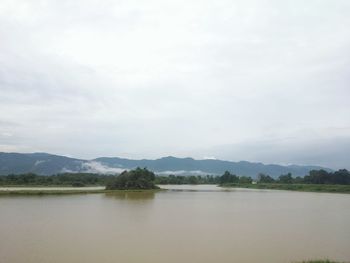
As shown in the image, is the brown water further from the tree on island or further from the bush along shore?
the bush along shore

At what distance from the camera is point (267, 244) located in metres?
17.1

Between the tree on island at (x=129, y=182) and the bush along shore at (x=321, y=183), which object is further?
the bush along shore at (x=321, y=183)

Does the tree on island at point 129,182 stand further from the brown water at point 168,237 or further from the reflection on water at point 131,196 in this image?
the brown water at point 168,237

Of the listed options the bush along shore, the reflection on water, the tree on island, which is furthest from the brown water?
the bush along shore

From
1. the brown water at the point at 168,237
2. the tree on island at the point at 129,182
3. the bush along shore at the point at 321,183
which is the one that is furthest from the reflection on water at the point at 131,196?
the bush along shore at the point at 321,183

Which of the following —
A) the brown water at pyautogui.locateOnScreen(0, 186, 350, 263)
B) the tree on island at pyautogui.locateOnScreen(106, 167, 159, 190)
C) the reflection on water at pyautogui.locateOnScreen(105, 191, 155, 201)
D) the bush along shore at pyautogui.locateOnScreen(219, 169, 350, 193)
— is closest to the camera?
the brown water at pyautogui.locateOnScreen(0, 186, 350, 263)

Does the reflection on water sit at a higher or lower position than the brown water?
higher

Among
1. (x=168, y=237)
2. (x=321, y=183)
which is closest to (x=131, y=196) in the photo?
(x=168, y=237)

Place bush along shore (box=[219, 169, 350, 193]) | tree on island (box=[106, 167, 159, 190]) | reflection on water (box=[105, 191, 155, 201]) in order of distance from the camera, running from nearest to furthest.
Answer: reflection on water (box=[105, 191, 155, 201]) < tree on island (box=[106, 167, 159, 190]) < bush along shore (box=[219, 169, 350, 193])

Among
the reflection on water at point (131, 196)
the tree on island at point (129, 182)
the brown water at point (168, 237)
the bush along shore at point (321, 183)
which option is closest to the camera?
the brown water at point (168, 237)

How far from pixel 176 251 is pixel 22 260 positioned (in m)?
5.73

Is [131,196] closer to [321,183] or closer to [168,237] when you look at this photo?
[168,237]

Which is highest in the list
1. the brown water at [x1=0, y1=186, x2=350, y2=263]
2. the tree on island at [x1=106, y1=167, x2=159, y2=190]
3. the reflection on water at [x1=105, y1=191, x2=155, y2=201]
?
the tree on island at [x1=106, y1=167, x2=159, y2=190]

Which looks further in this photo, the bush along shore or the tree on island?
the bush along shore
